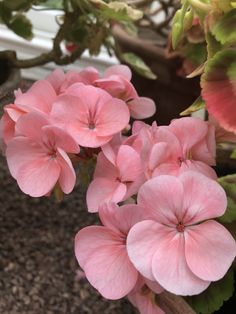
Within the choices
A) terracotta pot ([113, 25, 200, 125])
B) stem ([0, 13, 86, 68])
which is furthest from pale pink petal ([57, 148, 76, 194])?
terracotta pot ([113, 25, 200, 125])

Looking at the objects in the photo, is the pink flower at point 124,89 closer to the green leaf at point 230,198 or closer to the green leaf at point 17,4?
the green leaf at point 230,198

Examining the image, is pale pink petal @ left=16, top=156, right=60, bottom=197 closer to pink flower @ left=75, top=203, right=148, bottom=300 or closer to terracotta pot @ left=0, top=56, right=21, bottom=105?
pink flower @ left=75, top=203, right=148, bottom=300

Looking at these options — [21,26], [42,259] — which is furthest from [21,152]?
[21,26]

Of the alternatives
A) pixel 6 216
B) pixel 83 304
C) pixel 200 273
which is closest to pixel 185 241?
pixel 200 273

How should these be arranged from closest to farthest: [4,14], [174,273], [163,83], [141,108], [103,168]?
[174,273]
[103,168]
[141,108]
[4,14]
[163,83]

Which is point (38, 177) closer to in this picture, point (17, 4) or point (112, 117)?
point (112, 117)
